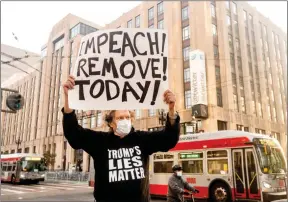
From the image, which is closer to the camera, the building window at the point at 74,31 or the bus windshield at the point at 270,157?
the bus windshield at the point at 270,157

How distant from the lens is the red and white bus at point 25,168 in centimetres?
2691

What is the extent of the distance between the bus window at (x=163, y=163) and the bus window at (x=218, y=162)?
6.79 ft

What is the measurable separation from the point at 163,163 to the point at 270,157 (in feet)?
16.3

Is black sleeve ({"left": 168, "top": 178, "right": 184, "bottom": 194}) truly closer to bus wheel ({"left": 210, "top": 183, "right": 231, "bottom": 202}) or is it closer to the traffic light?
the traffic light

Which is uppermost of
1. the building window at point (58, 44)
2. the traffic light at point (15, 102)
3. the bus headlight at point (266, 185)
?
the building window at point (58, 44)

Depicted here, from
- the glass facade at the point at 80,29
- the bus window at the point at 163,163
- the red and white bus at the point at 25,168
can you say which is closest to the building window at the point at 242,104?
the red and white bus at the point at 25,168

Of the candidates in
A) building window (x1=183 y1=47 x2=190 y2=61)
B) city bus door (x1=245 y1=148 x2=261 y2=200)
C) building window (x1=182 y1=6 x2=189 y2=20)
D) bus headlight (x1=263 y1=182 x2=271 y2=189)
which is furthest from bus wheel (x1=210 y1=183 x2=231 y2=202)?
building window (x1=182 y1=6 x2=189 y2=20)

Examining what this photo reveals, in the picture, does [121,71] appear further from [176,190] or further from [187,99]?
[187,99]

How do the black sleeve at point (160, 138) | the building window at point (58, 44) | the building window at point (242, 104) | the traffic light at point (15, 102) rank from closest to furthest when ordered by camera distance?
1. the black sleeve at point (160, 138)
2. the traffic light at point (15, 102)
3. the building window at point (242, 104)
4. the building window at point (58, 44)

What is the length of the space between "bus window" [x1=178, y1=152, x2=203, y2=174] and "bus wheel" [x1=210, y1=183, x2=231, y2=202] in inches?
38.0

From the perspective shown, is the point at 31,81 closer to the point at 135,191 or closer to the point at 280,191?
the point at 280,191

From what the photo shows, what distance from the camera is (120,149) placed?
269 centimetres

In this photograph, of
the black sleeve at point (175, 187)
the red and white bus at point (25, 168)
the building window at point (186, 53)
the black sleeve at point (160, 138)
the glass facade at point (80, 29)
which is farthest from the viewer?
the glass facade at point (80, 29)

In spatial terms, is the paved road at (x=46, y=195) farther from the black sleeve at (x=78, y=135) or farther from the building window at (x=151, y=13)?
the building window at (x=151, y=13)
